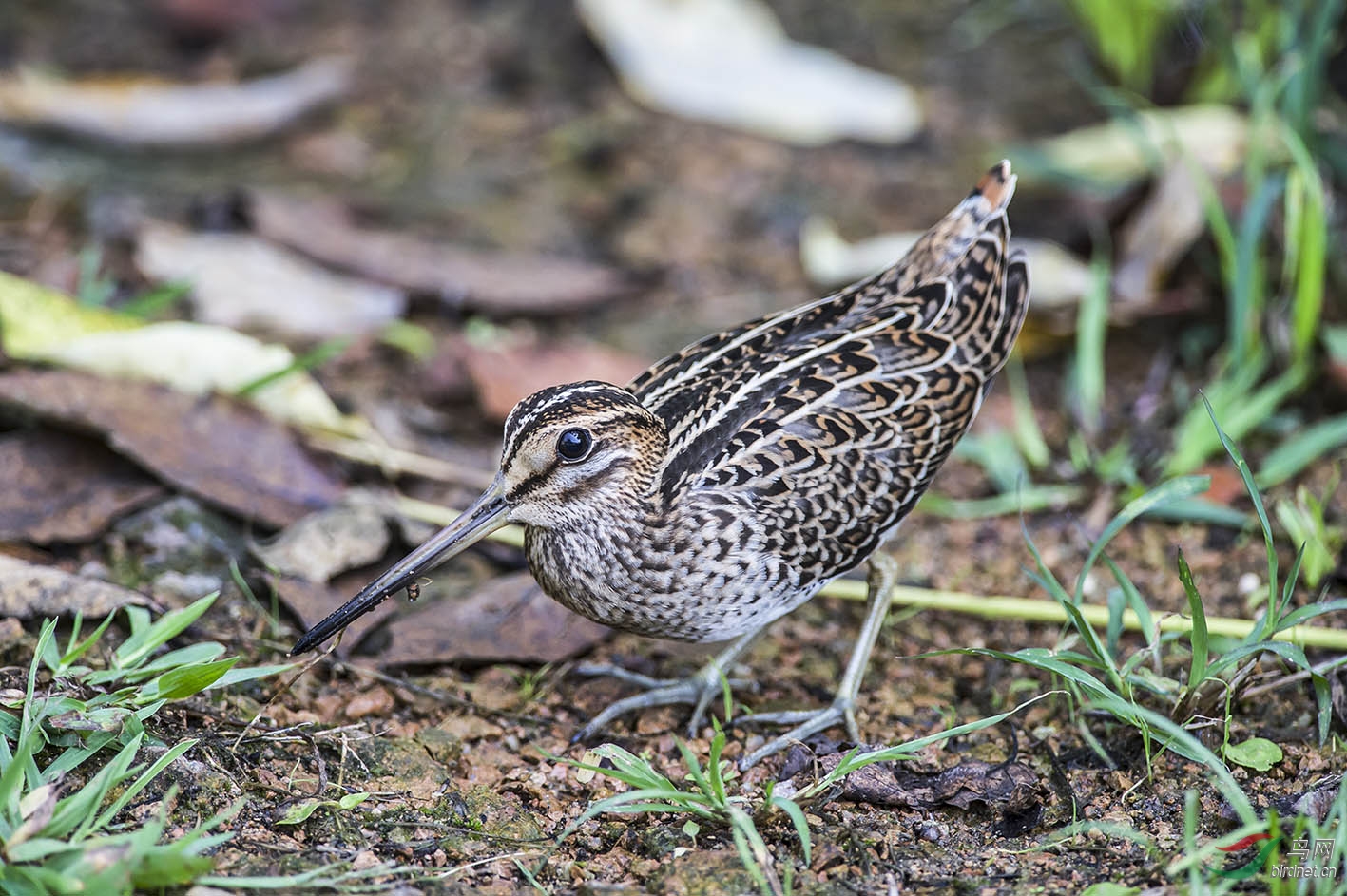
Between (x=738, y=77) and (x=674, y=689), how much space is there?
13.3ft

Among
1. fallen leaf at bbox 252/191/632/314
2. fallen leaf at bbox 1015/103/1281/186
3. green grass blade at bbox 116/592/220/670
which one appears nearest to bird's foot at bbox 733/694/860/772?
green grass blade at bbox 116/592/220/670

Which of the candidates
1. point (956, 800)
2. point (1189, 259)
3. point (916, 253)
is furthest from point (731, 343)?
point (1189, 259)

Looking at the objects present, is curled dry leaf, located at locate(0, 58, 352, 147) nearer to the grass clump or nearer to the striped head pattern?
the grass clump

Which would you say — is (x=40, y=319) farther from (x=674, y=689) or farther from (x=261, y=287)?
(x=674, y=689)

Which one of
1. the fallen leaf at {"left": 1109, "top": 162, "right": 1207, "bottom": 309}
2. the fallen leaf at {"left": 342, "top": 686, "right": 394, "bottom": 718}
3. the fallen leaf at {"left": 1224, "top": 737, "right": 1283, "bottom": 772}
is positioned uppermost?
the fallen leaf at {"left": 1109, "top": 162, "right": 1207, "bottom": 309}

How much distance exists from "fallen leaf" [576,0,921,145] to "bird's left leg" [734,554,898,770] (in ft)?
11.2

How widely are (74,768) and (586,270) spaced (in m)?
3.60

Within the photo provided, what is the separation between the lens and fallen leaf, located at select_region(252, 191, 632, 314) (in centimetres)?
643

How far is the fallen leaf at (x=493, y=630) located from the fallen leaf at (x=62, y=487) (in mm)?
1034

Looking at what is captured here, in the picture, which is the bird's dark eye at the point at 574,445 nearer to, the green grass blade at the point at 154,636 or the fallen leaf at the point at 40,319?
the green grass blade at the point at 154,636

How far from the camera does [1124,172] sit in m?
6.66

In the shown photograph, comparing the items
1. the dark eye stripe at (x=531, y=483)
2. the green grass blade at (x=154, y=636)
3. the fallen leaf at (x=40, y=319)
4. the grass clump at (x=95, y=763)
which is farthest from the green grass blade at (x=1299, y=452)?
the fallen leaf at (x=40, y=319)

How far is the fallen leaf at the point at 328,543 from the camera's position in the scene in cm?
475

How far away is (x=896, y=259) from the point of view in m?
6.20
